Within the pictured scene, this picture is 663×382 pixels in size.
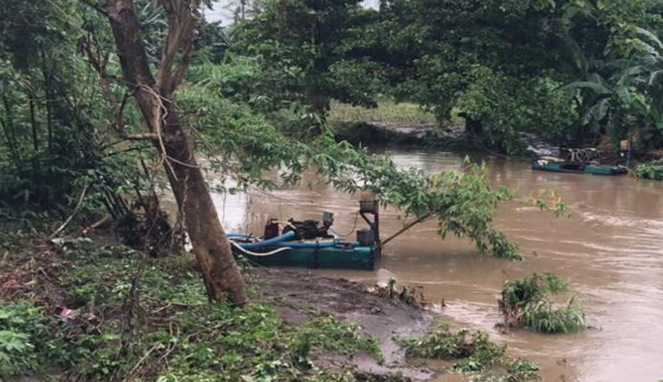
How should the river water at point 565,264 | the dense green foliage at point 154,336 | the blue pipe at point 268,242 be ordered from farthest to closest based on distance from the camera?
the blue pipe at point 268,242, the river water at point 565,264, the dense green foliage at point 154,336

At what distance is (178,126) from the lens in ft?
21.0

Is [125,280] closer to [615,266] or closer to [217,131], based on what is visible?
[217,131]

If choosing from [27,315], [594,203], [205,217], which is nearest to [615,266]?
[594,203]

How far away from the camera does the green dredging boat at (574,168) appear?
20578mm

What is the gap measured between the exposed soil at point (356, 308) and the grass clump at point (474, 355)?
0.22 metres

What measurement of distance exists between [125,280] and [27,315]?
1754 millimetres

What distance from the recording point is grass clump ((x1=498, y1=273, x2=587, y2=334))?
7840 mm

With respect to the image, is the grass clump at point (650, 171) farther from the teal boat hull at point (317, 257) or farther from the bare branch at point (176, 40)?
the bare branch at point (176, 40)

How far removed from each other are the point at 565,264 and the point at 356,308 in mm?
4440

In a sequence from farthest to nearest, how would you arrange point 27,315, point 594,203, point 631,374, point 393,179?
point 594,203 → point 393,179 → point 631,374 → point 27,315

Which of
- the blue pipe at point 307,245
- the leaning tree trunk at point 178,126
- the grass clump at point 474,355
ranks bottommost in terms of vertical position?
the grass clump at point 474,355

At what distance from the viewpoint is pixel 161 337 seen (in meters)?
5.65

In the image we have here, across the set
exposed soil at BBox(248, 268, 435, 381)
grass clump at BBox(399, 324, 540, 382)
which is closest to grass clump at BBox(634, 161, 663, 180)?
exposed soil at BBox(248, 268, 435, 381)

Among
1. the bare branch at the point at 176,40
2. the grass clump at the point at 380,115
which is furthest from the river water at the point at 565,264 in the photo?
the grass clump at the point at 380,115
